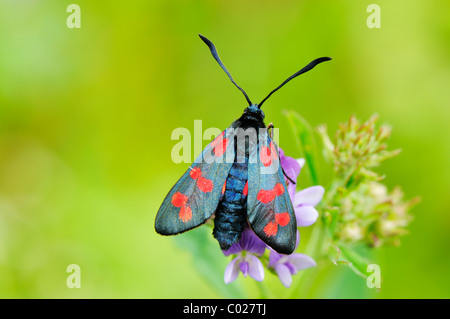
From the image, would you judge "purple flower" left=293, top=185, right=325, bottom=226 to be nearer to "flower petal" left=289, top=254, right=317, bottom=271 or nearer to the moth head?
"flower petal" left=289, top=254, right=317, bottom=271

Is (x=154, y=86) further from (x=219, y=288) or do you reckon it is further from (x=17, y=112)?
(x=219, y=288)

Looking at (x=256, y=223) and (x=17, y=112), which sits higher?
(x=17, y=112)

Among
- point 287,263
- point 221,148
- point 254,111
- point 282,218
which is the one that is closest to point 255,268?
point 287,263

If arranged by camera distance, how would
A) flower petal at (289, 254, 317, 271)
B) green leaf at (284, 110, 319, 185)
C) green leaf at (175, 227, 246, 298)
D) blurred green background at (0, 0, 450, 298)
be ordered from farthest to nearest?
blurred green background at (0, 0, 450, 298)
green leaf at (175, 227, 246, 298)
green leaf at (284, 110, 319, 185)
flower petal at (289, 254, 317, 271)

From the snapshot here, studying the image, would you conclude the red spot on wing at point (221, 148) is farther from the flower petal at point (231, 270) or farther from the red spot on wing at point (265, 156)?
the flower petal at point (231, 270)

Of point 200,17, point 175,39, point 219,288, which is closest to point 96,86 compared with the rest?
point 175,39

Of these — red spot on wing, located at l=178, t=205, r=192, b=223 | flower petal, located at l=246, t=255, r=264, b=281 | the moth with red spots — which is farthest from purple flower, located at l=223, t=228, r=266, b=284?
red spot on wing, located at l=178, t=205, r=192, b=223
